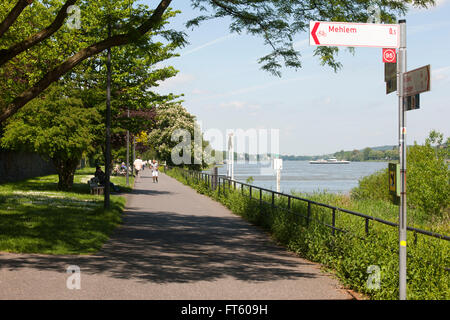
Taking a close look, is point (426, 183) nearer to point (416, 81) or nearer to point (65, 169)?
point (65, 169)

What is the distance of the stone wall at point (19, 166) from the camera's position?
33375mm

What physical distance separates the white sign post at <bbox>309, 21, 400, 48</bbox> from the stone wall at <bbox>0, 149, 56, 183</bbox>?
30.8 m

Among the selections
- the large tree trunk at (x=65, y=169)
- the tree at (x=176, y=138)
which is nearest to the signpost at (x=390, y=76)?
the large tree trunk at (x=65, y=169)

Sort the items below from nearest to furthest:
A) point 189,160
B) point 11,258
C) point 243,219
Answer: point 11,258
point 243,219
point 189,160

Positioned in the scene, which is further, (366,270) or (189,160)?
(189,160)

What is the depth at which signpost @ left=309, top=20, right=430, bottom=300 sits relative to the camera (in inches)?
207

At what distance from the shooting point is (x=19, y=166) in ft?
122

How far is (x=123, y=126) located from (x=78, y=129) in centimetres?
428

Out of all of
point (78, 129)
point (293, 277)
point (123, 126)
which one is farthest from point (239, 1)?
point (123, 126)

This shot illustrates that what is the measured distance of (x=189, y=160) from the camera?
60344mm

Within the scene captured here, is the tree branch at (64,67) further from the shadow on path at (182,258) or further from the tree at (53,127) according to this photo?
the tree at (53,127)

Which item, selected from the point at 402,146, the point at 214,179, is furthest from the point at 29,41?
the point at 214,179

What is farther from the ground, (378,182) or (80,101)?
(80,101)
